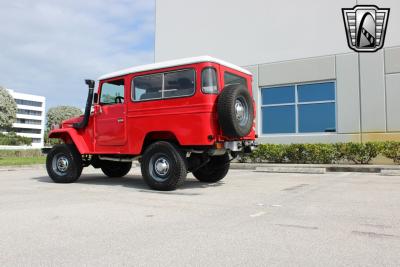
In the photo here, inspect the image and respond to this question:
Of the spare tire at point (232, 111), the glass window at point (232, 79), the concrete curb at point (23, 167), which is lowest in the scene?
the concrete curb at point (23, 167)

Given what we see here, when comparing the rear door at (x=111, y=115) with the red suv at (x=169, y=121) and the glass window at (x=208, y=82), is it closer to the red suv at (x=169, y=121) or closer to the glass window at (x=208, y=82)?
the red suv at (x=169, y=121)

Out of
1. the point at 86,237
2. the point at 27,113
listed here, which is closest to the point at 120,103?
the point at 86,237

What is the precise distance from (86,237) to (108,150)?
5.11m

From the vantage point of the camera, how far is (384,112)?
15.2 meters

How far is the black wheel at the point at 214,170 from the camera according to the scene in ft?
32.3

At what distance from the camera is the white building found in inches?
4926

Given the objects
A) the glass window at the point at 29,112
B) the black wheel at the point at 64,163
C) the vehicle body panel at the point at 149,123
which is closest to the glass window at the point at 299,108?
the vehicle body panel at the point at 149,123

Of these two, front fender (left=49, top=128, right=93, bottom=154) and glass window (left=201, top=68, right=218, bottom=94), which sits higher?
glass window (left=201, top=68, right=218, bottom=94)

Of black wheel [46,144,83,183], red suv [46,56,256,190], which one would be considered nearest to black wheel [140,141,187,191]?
red suv [46,56,256,190]

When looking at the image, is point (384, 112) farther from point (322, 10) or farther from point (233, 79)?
point (233, 79)

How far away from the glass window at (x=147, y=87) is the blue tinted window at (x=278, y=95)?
988 centimetres

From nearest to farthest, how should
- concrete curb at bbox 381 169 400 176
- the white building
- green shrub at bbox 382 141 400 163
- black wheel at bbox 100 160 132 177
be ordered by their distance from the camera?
1. black wheel at bbox 100 160 132 177
2. concrete curb at bbox 381 169 400 176
3. green shrub at bbox 382 141 400 163
4. the white building

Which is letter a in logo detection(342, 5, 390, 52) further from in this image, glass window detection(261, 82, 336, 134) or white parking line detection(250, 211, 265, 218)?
white parking line detection(250, 211, 265, 218)

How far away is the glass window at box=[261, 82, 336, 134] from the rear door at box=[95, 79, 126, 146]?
31.8 feet
